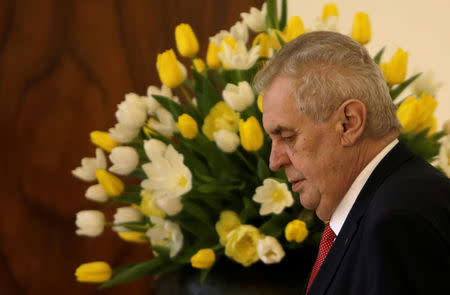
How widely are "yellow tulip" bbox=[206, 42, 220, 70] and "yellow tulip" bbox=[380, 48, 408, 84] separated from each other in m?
0.32

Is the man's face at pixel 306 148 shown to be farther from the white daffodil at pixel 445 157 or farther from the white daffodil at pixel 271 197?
the white daffodil at pixel 445 157

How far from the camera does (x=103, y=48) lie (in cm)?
162

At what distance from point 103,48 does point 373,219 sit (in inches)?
40.2

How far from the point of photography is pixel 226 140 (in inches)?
45.8

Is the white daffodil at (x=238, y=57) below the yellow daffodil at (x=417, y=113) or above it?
above

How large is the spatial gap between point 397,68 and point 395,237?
0.52 metres

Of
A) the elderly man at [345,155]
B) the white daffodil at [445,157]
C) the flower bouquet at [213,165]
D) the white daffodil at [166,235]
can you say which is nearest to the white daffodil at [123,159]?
the flower bouquet at [213,165]

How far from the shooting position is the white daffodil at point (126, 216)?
1292 millimetres

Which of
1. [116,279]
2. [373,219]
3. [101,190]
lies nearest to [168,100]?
[101,190]

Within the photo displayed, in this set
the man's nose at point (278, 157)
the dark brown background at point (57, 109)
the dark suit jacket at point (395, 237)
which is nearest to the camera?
the dark suit jacket at point (395, 237)

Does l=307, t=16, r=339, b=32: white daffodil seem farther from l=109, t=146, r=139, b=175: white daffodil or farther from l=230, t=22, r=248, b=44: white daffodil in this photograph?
l=109, t=146, r=139, b=175: white daffodil

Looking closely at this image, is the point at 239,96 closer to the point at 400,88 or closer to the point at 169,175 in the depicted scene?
the point at 169,175

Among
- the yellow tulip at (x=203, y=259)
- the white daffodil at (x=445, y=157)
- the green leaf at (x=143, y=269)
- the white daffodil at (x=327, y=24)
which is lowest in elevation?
the green leaf at (x=143, y=269)

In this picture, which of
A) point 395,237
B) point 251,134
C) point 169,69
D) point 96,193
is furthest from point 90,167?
point 395,237
